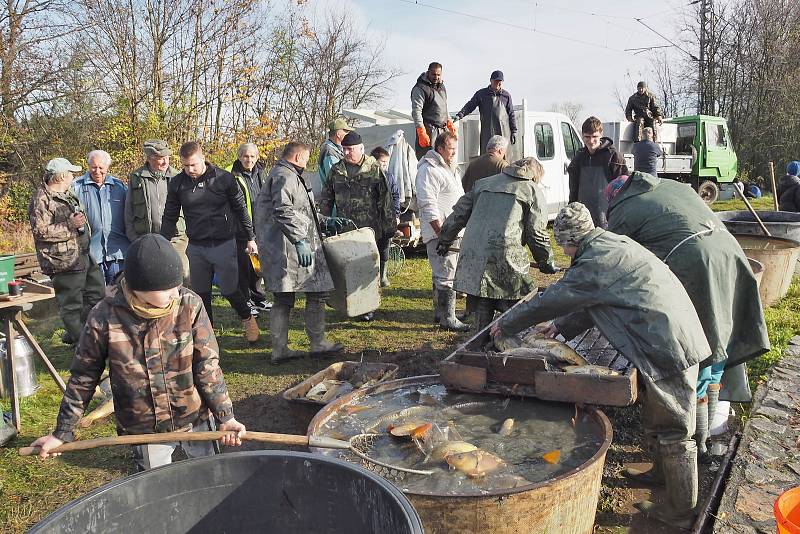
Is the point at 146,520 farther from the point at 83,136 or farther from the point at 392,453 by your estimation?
the point at 83,136

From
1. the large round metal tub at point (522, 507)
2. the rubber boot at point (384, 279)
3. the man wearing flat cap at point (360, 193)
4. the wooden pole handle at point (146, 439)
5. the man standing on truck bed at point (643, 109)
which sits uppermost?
the man standing on truck bed at point (643, 109)

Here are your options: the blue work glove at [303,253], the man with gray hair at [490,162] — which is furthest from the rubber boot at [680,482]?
the man with gray hair at [490,162]

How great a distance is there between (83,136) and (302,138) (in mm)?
9094

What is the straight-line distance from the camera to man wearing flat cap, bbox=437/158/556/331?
5375 millimetres

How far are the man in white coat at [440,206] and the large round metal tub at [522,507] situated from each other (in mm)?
3951

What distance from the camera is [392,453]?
3367 mm

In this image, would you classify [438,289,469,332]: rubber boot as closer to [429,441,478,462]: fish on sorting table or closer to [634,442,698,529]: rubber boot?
[634,442,698,529]: rubber boot

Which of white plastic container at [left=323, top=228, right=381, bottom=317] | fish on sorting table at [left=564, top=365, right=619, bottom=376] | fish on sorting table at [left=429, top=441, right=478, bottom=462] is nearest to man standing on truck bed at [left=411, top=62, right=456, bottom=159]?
white plastic container at [left=323, top=228, right=381, bottom=317]

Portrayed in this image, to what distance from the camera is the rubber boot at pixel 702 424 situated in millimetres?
4133

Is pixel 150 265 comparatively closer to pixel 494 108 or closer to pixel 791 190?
pixel 494 108

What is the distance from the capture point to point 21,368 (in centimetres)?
547

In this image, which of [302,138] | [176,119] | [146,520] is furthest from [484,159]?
[302,138]

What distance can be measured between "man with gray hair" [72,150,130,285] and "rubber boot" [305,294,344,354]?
78.2 inches

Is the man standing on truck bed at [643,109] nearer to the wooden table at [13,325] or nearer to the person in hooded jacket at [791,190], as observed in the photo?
the person in hooded jacket at [791,190]
